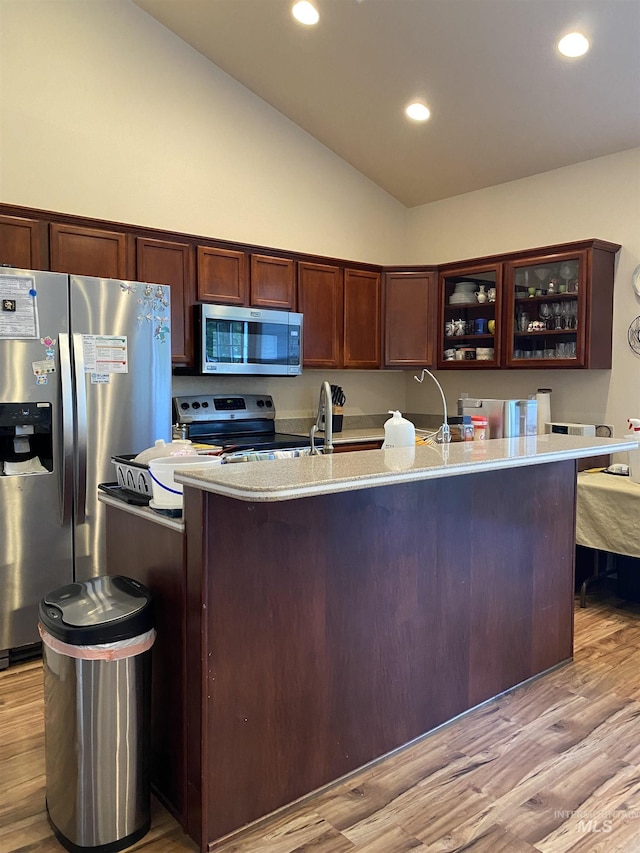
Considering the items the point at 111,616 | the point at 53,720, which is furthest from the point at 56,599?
the point at 53,720

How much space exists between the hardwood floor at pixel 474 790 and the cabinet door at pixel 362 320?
8.98 feet

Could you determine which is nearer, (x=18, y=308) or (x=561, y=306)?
(x=18, y=308)

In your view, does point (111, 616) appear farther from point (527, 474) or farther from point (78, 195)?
point (78, 195)

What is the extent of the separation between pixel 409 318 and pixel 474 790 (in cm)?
353

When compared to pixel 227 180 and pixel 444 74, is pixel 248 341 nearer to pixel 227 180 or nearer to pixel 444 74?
pixel 227 180

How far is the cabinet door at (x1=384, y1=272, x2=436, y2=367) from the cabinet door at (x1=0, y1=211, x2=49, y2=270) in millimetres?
2550

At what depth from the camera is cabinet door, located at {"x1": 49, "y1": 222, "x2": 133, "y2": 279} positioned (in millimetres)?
3443

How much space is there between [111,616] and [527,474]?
1.74 m

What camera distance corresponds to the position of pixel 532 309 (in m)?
4.30

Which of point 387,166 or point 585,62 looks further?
point 387,166

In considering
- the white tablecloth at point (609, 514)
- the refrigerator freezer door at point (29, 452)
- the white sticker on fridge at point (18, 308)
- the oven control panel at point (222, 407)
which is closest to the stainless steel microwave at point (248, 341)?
the oven control panel at point (222, 407)

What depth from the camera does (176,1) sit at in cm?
376

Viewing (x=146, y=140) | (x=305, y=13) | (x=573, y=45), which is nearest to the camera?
(x=573, y=45)

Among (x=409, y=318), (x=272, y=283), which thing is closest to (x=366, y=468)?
(x=272, y=283)
